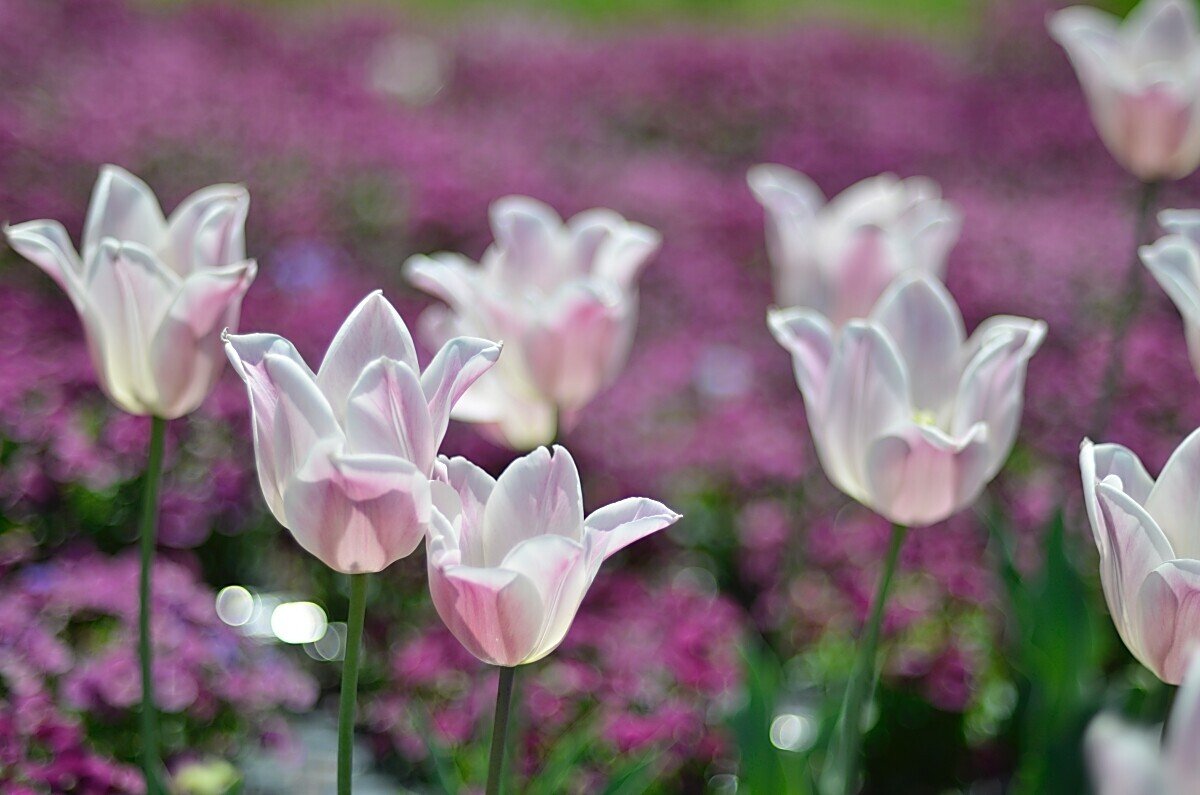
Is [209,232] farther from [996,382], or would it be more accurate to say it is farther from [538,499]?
[996,382]

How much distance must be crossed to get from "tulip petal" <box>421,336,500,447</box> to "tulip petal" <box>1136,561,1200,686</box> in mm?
484

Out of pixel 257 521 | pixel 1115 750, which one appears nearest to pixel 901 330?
pixel 1115 750

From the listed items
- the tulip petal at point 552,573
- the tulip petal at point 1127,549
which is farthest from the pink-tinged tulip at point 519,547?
the tulip petal at point 1127,549

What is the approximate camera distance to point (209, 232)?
4.18ft

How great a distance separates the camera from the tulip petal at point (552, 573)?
2.94 ft

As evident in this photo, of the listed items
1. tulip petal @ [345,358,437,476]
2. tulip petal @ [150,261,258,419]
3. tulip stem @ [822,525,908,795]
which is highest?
tulip petal @ [345,358,437,476]

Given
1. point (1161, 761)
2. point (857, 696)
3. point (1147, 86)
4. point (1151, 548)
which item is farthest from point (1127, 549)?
point (1147, 86)

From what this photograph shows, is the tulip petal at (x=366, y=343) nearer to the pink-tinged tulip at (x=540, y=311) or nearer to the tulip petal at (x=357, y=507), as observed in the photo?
the tulip petal at (x=357, y=507)

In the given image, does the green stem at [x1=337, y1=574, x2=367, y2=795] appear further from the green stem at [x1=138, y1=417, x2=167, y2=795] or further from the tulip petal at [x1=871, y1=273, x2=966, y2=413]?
the tulip petal at [x1=871, y1=273, x2=966, y2=413]

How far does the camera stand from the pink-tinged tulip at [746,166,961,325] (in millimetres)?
1721

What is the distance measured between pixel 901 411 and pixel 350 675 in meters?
0.60

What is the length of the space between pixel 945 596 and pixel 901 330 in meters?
1.01

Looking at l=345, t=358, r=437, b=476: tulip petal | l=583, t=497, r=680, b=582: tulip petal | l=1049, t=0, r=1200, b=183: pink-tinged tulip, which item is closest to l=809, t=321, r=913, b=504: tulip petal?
l=583, t=497, r=680, b=582: tulip petal

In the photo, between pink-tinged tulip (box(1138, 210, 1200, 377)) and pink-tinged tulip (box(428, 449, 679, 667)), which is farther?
pink-tinged tulip (box(1138, 210, 1200, 377))
